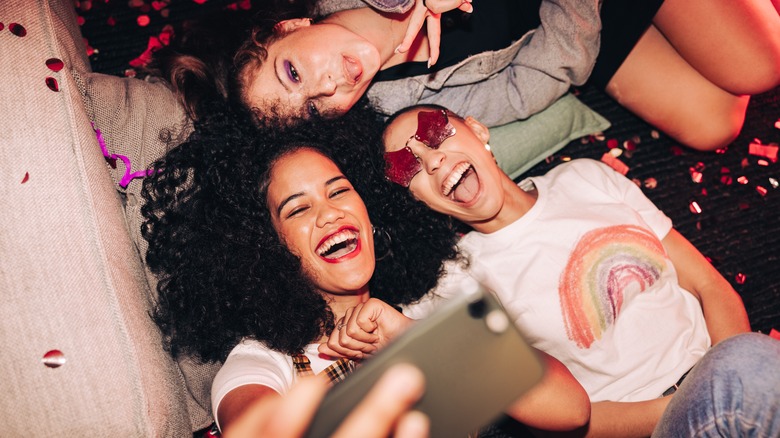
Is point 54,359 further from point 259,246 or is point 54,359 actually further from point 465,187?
point 465,187

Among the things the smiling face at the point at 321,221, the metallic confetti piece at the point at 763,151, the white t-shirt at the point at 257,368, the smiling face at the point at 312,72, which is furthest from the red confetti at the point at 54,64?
the metallic confetti piece at the point at 763,151

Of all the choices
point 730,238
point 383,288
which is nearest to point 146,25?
point 383,288

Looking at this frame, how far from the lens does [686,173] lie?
2762 mm

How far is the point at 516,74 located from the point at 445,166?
31.0 inches

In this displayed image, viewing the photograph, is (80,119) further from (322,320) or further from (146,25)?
(146,25)

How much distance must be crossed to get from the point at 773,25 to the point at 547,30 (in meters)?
→ 1.03

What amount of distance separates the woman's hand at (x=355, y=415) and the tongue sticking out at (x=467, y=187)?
1326 mm

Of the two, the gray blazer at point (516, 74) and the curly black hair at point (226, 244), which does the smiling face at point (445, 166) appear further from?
the gray blazer at point (516, 74)

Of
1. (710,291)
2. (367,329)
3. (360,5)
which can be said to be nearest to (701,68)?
(710,291)

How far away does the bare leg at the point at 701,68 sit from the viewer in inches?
89.8

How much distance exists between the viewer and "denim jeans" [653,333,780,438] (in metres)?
1.29

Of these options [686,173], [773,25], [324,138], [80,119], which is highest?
[773,25]

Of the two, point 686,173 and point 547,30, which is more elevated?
point 547,30

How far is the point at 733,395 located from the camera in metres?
1.32
